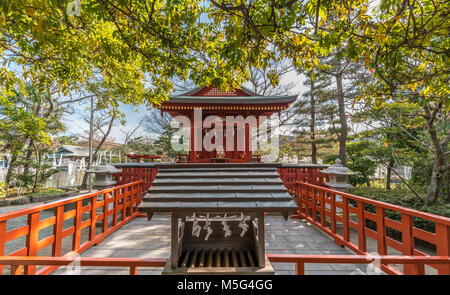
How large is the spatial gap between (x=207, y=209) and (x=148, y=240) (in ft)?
8.42

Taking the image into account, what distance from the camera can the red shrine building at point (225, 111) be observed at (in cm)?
623

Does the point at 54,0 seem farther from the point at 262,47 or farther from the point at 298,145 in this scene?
the point at 298,145

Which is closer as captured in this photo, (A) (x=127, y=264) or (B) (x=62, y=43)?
(A) (x=127, y=264)

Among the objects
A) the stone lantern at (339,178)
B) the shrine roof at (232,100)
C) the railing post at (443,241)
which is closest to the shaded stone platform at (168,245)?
the railing post at (443,241)

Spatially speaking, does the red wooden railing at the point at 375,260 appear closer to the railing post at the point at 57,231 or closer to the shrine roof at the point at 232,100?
the railing post at the point at 57,231

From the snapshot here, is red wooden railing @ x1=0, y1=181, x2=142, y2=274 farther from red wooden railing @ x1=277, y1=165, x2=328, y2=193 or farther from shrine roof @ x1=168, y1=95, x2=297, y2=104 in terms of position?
red wooden railing @ x1=277, y1=165, x2=328, y2=193

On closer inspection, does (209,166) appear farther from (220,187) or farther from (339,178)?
(339,178)

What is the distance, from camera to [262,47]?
300 cm

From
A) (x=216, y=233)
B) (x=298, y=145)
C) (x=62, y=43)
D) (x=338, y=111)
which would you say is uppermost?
(x=338, y=111)

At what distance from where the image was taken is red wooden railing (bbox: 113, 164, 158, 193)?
5652mm

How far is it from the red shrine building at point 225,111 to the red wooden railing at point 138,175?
4.98ft

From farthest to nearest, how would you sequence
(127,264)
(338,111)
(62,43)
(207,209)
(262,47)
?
(338,111)
(62,43)
(262,47)
(207,209)
(127,264)
